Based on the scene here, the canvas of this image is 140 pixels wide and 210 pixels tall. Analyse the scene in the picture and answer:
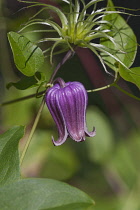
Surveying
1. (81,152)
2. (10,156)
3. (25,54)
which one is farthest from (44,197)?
(81,152)

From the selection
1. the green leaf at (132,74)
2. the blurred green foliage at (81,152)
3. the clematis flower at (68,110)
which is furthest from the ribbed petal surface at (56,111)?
the blurred green foliage at (81,152)

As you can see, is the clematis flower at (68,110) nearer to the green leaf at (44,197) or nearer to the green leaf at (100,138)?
the green leaf at (44,197)

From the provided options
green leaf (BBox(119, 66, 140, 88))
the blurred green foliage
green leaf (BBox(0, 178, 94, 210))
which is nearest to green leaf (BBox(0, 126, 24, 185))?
green leaf (BBox(0, 178, 94, 210))

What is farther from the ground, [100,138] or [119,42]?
[119,42]

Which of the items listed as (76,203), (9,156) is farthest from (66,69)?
(76,203)

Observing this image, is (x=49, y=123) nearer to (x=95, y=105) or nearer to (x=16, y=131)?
(x=95, y=105)

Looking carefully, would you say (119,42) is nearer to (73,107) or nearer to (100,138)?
(73,107)
